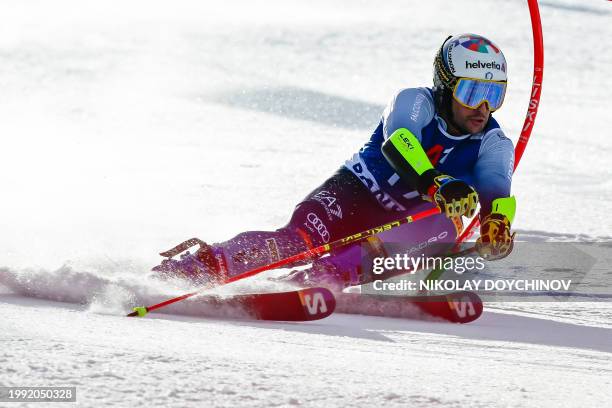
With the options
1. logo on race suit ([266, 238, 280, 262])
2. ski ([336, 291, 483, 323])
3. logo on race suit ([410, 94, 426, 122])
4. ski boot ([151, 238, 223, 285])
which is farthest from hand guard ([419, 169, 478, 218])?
ski boot ([151, 238, 223, 285])

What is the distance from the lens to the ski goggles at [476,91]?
5.43 m

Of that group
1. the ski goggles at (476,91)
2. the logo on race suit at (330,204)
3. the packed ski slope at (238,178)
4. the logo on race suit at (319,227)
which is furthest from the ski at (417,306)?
the ski goggles at (476,91)

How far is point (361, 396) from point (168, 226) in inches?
198

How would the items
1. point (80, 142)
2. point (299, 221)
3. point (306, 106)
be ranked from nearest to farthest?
point (299, 221) < point (80, 142) < point (306, 106)

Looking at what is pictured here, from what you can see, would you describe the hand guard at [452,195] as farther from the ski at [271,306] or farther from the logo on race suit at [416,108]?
the ski at [271,306]

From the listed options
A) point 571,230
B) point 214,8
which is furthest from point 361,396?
point 214,8

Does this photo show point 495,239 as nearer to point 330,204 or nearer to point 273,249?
point 330,204

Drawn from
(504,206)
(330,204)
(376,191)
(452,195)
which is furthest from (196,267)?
(504,206)

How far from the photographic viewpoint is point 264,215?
855cm

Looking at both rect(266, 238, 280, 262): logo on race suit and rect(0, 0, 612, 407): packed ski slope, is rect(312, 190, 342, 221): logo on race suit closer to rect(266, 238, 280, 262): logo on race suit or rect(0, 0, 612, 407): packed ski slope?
rect(266, 238, 280, 262): logo on race suit

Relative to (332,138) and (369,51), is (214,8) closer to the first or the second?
(369,51)

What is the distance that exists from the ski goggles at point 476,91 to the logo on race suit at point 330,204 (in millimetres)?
847

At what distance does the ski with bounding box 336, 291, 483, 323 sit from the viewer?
5461 millimetres

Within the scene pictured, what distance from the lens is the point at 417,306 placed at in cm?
554
